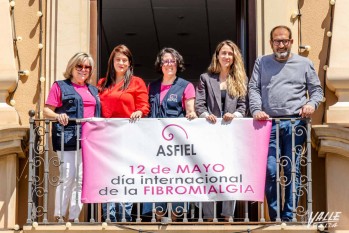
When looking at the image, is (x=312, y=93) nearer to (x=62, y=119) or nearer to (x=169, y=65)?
(x=169, y=65)

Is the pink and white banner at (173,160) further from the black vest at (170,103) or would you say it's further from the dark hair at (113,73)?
the dark hair at (113,73)

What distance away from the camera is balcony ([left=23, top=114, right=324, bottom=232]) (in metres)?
12.2

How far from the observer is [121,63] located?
12812 mm

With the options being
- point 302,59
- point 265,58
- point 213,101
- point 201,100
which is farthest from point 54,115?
point 302,59

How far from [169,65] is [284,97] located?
108cm

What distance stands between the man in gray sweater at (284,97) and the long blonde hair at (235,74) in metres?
0.09

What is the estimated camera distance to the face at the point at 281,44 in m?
12.5

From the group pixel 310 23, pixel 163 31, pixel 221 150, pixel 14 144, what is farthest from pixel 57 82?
pixel 163 31

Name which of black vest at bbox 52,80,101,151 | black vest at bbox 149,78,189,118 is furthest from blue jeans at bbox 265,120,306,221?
Result: black vest at bbox 52,80,101,151

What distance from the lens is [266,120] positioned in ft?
40.9

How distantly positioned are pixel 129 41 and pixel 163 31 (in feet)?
1.89

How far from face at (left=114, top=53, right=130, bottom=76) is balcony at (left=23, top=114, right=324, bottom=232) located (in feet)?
2.18

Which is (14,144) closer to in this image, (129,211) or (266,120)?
(129,211)

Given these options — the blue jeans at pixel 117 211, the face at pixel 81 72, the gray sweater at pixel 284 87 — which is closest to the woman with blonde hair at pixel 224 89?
the gray sweater at pixel 284 87
